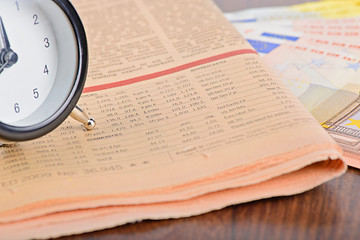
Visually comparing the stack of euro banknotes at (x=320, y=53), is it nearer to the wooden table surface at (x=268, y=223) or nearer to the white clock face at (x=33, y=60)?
the wooden table surface at (x=268, y=223)

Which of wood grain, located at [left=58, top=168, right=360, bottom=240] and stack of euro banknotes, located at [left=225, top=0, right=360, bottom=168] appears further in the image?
stack of euro banknotes, located at [left=225, top=0, right=360, bottom=168]

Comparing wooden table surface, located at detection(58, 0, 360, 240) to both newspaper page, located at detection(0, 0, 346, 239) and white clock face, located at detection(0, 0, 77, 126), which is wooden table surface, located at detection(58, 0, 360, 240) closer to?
newspaper page, located at detection(0, 0, 346, 239)

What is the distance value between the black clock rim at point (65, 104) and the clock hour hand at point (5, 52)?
60 mm

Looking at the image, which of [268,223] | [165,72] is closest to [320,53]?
[165,72]

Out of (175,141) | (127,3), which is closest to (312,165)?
(175,141)

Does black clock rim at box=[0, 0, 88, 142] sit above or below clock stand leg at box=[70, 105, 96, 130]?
above

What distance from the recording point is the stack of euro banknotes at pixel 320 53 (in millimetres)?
629

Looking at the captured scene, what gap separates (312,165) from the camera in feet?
1.75

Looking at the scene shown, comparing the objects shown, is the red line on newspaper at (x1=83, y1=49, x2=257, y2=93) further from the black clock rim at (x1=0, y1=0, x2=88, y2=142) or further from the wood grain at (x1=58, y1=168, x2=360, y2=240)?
the wood grain at (x1=58, y1=168, x2=360, y2=240)

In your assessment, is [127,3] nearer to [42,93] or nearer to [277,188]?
[42,93]


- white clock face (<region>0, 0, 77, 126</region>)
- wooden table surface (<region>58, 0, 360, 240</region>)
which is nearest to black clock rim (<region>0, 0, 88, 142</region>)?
white clock face (<region>0, 0, 77, 126</region>)

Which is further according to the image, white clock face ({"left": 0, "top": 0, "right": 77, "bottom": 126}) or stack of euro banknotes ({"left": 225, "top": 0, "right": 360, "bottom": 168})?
stack of euro banknotes ({"left": 225, "top": 0, "right": 360, "bottom": 168})

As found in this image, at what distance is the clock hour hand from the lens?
0.51 m

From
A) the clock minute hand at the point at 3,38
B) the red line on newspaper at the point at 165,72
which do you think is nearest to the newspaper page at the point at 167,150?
the red line on newspaper at the point at 165,72
